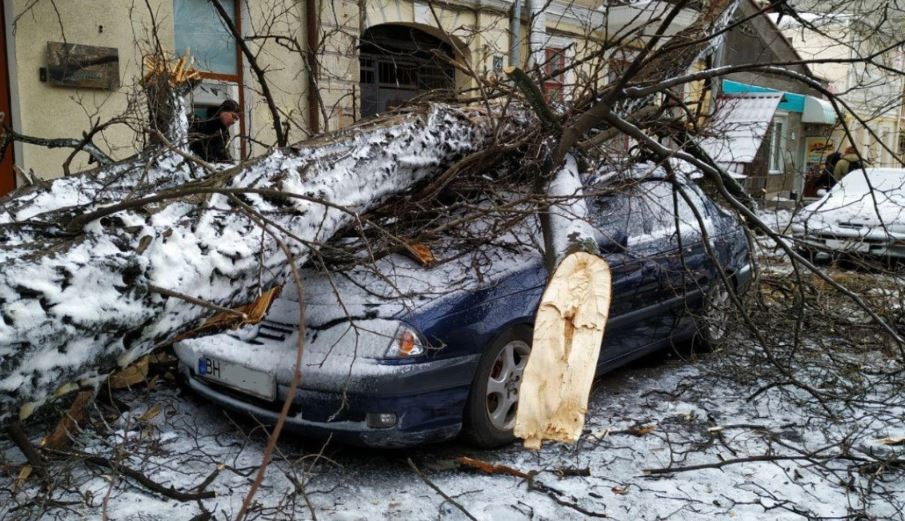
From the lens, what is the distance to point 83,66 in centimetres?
717

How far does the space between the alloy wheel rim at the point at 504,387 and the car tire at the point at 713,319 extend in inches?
77.4

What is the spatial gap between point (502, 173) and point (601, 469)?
73.2 inches

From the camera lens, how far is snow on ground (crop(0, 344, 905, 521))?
3.00 m

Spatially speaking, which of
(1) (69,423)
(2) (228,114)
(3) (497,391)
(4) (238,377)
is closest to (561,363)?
(3) (497,391)

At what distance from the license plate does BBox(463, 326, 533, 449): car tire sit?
38.3 inches

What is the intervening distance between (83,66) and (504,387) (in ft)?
19.6

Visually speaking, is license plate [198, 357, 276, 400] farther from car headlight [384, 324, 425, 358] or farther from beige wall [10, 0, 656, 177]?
beige wall [10, 0, 656, 177]

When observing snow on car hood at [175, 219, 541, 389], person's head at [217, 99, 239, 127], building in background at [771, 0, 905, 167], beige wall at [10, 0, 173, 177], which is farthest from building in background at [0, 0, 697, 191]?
snow on car hood at [175, 219, 541, 389]

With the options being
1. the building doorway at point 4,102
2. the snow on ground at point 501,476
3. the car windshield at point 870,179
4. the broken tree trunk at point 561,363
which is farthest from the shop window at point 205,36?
the car windshield at point 870,179

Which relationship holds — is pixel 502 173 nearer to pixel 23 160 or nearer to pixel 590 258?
pixel 590 258

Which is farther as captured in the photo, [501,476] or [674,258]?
[674,258]

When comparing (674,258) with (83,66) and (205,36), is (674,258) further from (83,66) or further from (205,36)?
(205,36)

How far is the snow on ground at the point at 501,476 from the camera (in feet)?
9.85

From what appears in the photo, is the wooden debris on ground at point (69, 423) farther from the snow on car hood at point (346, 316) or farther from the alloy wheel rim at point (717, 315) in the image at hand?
the alloy wheel rim at point (717, 315)
